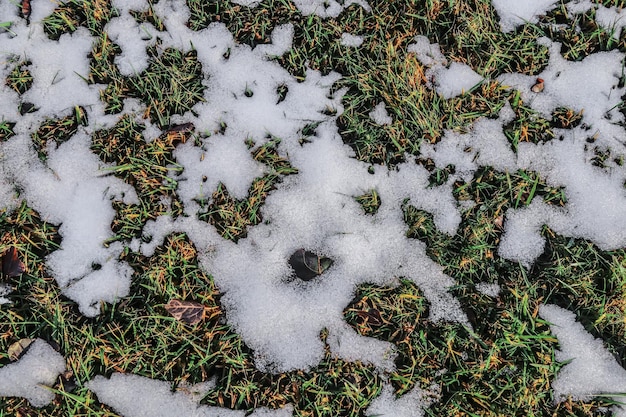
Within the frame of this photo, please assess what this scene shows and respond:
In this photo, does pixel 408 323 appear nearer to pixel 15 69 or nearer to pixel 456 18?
pixel 456 18

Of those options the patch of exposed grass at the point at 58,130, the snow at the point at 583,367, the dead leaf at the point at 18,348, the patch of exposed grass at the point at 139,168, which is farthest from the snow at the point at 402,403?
the patch of exposed grass at the point at 58,130

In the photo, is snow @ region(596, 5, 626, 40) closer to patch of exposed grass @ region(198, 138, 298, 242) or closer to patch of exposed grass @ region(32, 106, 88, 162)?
patch of exposed grass @ region(198, 138, 298, 242)

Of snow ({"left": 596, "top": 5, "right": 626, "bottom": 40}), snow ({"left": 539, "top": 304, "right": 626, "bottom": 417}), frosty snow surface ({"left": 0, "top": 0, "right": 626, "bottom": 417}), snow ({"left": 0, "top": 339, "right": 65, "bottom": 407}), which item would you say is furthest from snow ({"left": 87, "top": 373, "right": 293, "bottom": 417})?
snow ({"left": 596, "top": 5, "right": 626, "bottom": 40})

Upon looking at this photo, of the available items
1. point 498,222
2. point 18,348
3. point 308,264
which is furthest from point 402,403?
point 18,348

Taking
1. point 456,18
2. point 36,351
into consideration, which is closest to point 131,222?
point 36,351

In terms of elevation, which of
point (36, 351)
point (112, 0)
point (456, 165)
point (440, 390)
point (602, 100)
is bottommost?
point (36, 351)

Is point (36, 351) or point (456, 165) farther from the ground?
point (456, 165)
